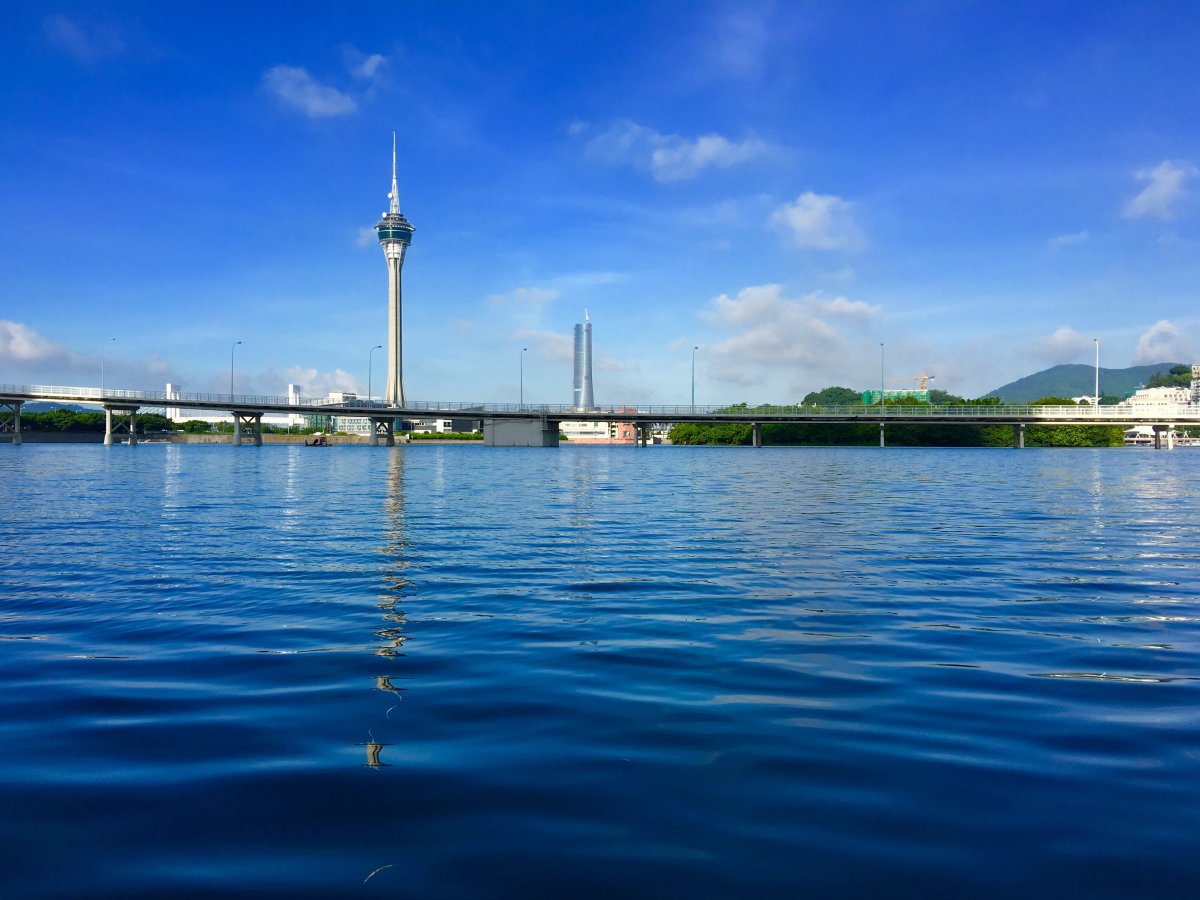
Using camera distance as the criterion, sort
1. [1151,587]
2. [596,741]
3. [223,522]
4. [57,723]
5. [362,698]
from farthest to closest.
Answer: [223,522]
[1151,587]
[362,698]
[57,723]
[596,741]

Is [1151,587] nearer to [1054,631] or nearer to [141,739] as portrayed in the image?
[1054,631]

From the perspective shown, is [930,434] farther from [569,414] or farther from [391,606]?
[391,606]

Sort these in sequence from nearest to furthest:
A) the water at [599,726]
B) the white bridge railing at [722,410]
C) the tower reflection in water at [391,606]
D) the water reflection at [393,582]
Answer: the water at [599,726] < the tower reflection in water at [391,606] < the water reflection at [393,582] < the white bridge railing at [722,410]

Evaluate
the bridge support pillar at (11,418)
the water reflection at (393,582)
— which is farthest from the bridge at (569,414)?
the water reflection at (393,582)

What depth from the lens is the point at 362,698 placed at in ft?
22.2

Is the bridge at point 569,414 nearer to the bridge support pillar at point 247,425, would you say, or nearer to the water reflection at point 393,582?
the bridge support pillar at point 247,425

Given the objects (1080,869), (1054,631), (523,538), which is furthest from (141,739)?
(523,538)

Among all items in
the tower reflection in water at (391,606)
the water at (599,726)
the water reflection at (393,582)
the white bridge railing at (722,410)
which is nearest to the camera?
the water at (599,726)

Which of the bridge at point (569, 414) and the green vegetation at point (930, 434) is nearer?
the bridge at point (569, 414)

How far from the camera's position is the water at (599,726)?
405cm

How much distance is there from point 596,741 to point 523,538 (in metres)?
13.2

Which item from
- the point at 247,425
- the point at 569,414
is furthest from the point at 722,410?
the point at 247,425

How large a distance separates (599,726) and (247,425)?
171 m

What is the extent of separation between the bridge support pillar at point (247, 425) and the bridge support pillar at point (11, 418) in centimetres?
3117
